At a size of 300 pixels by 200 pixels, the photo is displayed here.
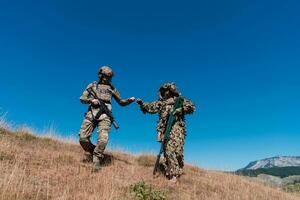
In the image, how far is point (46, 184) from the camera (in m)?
8.38

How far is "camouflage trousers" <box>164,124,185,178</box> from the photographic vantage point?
38.6ft

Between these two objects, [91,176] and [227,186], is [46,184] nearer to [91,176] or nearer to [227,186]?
[91,176]

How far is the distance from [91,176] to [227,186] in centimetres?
529

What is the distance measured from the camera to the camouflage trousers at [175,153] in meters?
11.8

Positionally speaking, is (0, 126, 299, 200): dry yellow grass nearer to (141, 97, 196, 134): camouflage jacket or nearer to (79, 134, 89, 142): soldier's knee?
(79, 134, 89, 142): soldier's knee

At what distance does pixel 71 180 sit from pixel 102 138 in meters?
2.45

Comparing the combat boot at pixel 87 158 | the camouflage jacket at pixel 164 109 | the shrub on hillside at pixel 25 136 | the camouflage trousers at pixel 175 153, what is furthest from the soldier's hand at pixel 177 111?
the shrub on hillside at pixel 25 136

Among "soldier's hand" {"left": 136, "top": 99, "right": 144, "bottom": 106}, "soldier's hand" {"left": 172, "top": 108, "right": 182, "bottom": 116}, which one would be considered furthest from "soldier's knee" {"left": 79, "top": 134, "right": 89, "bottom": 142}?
"soldier's hand" {"left": 172, "top": 108, "right": 182, "bottom": 116}

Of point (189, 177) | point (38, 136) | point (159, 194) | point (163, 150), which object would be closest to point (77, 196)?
point (159, 194)

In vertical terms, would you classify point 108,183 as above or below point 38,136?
below

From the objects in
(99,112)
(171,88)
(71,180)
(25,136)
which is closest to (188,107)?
(171,88)

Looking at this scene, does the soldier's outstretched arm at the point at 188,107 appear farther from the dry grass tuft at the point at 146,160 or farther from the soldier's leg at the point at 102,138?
the dry grass tuft at the point at 146,160

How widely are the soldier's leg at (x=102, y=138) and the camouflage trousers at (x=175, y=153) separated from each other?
2.02 meters

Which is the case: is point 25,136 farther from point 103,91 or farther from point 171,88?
point 171,88
